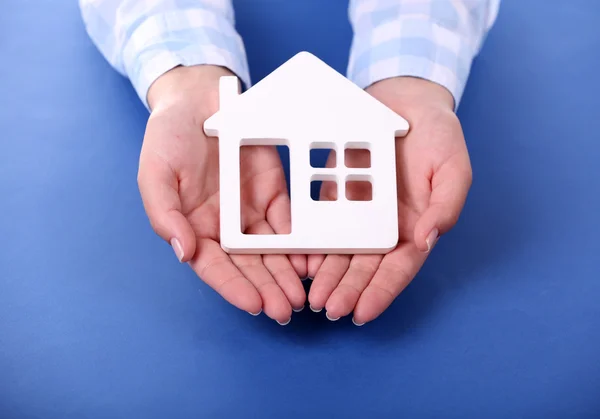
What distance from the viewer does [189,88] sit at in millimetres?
698

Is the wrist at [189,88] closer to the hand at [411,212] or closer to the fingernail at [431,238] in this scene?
the hand at [411,212]

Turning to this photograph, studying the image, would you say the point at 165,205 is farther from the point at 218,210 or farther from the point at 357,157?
the point at 357,157

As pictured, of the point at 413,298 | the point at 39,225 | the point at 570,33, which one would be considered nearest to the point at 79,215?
the point at 39,225

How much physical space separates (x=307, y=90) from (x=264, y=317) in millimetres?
218

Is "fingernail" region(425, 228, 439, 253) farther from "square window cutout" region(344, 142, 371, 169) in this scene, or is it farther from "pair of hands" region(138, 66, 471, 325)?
"square window cutout" region(344, 142, 371, 169)

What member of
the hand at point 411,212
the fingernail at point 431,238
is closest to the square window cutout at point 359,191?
the hand at point 411,212

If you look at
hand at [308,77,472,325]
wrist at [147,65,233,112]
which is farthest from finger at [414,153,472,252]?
wrist at [147,65,233,112]

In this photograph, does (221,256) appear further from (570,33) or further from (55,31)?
(570,33)

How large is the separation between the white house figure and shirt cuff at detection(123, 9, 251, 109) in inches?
4.0

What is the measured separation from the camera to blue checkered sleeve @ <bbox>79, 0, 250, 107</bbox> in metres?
0.74

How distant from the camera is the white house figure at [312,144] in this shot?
23.7 inches

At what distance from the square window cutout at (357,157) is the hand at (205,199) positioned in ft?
0.23

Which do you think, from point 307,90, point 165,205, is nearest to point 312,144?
point 307,90

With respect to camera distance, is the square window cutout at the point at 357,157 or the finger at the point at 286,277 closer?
the finger at the point at 286,277
